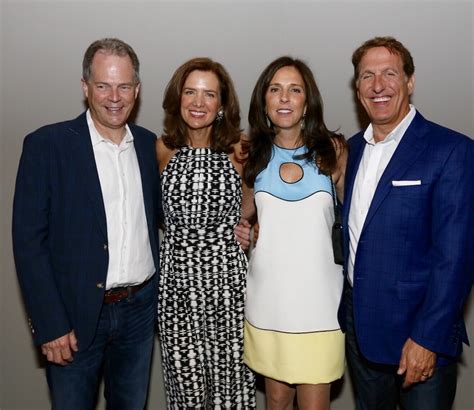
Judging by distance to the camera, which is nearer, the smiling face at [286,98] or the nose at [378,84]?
the nose at [378,84]

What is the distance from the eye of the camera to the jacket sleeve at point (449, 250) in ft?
6.31

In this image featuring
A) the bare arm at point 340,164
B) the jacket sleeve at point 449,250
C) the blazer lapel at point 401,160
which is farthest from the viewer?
the bare arm at point 340,164

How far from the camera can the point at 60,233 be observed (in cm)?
224

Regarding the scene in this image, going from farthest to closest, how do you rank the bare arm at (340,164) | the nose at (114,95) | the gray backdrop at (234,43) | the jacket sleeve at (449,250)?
1. the gray backdrop at (234,43)
2. the bare arm at (340,164)
3. the nose at (114,95)
4. the jacket sleeve at (449,250)

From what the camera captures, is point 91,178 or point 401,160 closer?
point 401,160

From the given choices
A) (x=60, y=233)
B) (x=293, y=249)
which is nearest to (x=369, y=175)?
(x=293, y=249)

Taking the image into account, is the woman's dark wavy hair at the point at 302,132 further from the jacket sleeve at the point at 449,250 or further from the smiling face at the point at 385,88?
the jacket sleeve at the point at 449,250

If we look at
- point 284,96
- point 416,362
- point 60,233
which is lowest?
point 416,362

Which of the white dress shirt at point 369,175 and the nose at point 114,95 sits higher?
the nose at point 114,95

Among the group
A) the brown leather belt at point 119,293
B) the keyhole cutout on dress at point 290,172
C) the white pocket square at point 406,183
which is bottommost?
the brown leather belt at point 119,293

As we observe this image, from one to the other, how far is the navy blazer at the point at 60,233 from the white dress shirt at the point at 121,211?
0.06 metres

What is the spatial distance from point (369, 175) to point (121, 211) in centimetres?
111

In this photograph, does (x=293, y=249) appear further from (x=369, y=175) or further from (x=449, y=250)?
(x=449, y=250)

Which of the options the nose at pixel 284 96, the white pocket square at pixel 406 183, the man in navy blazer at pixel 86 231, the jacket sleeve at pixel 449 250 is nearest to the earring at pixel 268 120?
the nose at pixel 284 96
